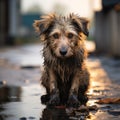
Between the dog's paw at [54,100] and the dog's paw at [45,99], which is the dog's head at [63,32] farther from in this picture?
the dog's paw at [45,99]

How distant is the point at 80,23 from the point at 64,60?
603 millimetres

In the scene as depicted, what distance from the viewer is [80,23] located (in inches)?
324

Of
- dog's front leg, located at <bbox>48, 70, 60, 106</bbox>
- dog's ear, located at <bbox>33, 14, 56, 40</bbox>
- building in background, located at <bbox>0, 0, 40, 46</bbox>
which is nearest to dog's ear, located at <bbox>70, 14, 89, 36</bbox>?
dog's ear, located at <bbox>33, 14, 56, 40</bbox>

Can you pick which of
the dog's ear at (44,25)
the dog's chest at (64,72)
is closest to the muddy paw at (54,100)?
the dog's chest at (64,72)

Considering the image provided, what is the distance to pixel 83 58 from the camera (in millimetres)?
8289

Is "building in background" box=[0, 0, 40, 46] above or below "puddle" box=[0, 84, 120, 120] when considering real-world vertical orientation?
Result: below

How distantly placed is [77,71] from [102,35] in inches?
568

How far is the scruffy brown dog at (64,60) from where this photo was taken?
7.99 meters

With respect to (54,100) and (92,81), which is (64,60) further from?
(92,81)

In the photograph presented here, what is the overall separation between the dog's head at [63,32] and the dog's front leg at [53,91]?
0.39 meters

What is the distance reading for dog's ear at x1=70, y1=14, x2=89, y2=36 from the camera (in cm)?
823

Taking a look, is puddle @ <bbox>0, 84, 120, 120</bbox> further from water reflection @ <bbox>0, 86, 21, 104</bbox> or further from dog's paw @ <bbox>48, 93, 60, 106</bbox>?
dog's paw @ <bbox>48, 93, 60, 106</bbox>

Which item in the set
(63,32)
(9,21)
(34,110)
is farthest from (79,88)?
(9,21)

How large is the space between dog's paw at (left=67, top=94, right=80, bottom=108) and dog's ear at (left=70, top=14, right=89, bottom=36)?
980mm
